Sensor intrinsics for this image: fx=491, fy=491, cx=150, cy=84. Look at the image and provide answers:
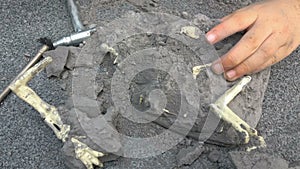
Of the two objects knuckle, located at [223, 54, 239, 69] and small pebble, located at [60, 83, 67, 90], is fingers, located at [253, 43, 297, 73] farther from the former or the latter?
small pebble, located at [60, 83, 67, 90]

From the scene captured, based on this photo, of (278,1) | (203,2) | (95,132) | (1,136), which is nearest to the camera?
(95,132)

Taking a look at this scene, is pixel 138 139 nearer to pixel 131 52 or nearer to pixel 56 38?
pixel 131 52

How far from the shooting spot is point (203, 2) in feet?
5.12

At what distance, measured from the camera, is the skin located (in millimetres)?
1297

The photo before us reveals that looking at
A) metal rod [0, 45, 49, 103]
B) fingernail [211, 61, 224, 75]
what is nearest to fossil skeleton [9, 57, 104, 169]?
metal rod [0, 45, 49, 103]

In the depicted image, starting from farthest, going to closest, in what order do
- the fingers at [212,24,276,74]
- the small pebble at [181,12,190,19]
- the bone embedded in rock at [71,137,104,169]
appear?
1. the small pebble at [181,12,190,19]
2. the fingers at [212,24,276,74]
3. the bone embedded in rock at [71,137,104,169]

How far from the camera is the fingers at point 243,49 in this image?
1.29 meters

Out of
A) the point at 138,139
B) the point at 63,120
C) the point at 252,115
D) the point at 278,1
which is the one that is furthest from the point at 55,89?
the point at 278,1

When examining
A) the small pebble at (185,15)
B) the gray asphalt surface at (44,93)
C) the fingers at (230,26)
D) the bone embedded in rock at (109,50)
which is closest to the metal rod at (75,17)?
the gray asphalt surface at (44,93)

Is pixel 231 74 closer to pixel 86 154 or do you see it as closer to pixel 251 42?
pixel 251 42

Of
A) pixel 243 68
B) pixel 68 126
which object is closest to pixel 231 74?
pixel 243 68

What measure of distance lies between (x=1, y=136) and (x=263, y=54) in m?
0.73

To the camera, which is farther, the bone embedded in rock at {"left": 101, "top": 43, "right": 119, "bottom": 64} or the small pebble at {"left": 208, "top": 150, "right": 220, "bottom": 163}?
the bone embedded in rock at {"left": 101, "top": 43, "right": 119, "bottom": 64}

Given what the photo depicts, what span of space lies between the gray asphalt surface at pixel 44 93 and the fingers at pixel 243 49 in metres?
0.15
